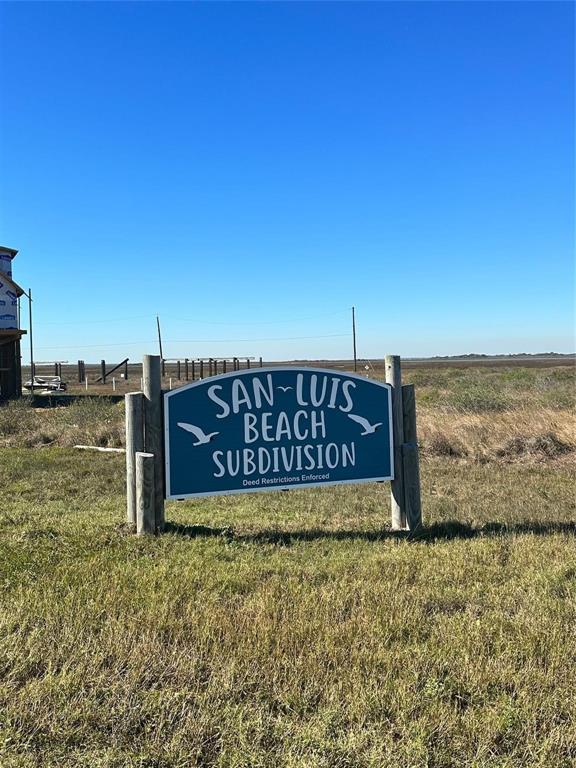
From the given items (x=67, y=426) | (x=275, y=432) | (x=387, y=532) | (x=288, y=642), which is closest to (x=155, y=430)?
(x=275, y=432)

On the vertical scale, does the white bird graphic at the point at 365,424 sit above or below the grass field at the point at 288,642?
above

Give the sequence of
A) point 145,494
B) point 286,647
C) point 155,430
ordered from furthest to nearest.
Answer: point 155,430 → point 145,494 → point 286,647

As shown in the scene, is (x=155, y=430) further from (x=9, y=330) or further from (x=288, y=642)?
(x=9, y=330)

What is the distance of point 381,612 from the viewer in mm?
3473

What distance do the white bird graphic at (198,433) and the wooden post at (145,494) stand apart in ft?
1.26

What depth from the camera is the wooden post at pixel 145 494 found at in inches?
211

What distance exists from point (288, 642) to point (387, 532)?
9.02ft

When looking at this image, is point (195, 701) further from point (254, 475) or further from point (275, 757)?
point (254, 475)

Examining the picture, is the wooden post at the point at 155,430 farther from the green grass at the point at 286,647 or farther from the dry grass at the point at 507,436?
the dry grass at the point at 507,436

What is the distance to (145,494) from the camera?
5367 millimetres

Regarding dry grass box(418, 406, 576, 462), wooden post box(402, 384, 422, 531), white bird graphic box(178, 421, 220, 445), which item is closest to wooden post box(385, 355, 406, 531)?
wooden post box(402, 384, 422, 531)

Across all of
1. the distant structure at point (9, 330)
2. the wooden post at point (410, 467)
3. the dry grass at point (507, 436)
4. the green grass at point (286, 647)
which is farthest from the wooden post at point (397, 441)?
the distant structure at point (9, 330)

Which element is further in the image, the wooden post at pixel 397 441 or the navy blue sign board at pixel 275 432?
the wooden post at pixel 397 441

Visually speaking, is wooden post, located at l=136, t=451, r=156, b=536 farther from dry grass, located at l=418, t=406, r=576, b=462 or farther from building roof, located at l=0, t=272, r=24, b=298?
building roof, located at l=0, t=272, r=24, b=298
